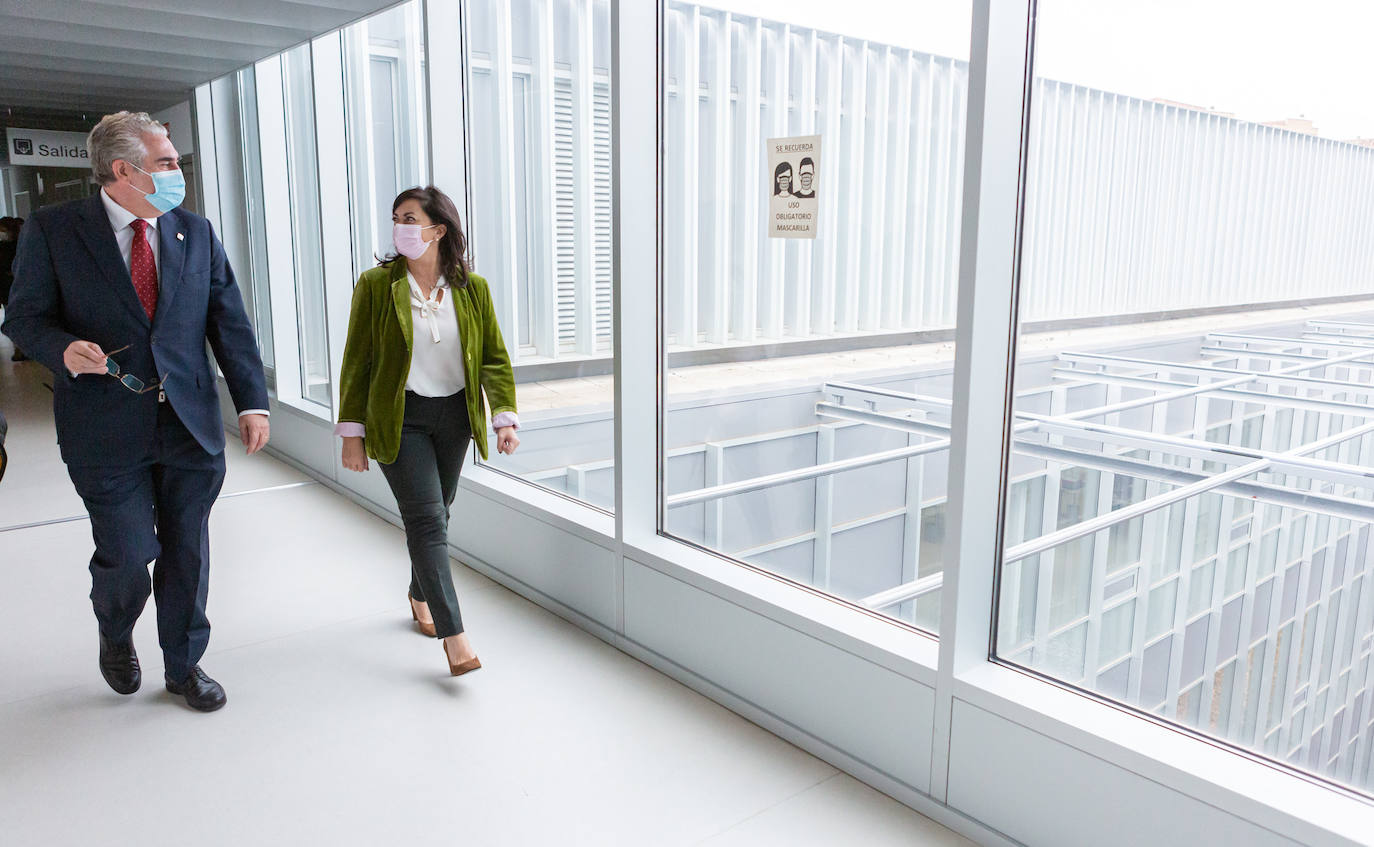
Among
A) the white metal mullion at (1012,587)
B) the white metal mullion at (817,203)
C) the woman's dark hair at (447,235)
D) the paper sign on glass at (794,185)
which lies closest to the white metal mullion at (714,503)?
the white metal mullion at (817,203)

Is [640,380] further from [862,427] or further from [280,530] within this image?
[280,530]

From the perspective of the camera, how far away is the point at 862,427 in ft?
10.1

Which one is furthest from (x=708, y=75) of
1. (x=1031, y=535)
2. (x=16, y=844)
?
(x=16, y=844)

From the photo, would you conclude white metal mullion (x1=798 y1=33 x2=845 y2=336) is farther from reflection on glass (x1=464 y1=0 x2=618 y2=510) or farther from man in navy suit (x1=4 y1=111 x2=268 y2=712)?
man in navy suit (x1=4 y1=111 x2=268 y2=712)

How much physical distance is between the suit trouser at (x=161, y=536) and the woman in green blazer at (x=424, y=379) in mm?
501

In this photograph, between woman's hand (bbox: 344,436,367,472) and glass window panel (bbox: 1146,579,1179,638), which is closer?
glass window panel (bbox: 1146,579,1179,638)

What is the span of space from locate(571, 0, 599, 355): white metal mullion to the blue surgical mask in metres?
1.61

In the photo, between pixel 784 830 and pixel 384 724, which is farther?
pixel 384 724

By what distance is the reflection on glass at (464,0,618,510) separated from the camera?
A: 4004 millimetres

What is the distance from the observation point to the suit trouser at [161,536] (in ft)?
9.73

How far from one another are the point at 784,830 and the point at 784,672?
52 cm

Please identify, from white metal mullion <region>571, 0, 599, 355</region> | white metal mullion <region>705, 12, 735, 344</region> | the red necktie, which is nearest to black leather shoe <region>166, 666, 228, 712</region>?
the red necktie

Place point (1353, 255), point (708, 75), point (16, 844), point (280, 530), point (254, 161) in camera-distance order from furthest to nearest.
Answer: point (254, 161) < point (280, 530) < point (708, 75) < point (16, 844) < point (1353, 255)

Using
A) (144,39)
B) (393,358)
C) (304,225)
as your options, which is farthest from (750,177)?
(304,225)
